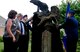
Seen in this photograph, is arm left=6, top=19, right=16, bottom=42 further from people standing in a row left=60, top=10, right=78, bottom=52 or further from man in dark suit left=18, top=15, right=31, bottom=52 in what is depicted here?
people standing in a row left=60, top=10, right=78, bottom=52

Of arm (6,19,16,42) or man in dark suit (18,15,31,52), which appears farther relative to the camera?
man in dark suit (18,15,31,52)

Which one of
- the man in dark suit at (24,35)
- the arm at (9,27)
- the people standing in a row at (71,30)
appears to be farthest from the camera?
the man in dark suit at (24,35)

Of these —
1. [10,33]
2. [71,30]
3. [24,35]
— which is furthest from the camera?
[24,35]

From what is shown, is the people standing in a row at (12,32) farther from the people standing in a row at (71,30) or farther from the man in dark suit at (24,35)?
the people standing in a row at (71,30)

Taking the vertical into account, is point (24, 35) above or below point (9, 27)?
below

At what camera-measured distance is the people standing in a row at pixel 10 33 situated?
9828mm

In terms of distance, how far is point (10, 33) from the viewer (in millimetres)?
9781

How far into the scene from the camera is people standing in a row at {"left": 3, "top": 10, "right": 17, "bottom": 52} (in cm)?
983

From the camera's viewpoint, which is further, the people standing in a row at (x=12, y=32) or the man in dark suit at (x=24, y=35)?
the man in dark suit at (x=24, y=35)

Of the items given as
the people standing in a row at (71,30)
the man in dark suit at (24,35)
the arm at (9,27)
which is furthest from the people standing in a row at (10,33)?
the people standing in a row at (71,30)

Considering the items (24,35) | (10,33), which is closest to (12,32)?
(10,33)

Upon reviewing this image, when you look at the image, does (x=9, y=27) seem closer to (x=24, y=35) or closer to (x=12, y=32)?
(x=12, y=32)

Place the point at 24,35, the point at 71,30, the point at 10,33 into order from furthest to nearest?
the point at 24,35 → the point at 71,30 → the point at 10,33

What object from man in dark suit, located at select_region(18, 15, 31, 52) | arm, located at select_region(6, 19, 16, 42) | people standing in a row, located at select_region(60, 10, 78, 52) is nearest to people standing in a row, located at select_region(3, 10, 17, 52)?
arm, located at select_region(6, 19, 16, 42)
